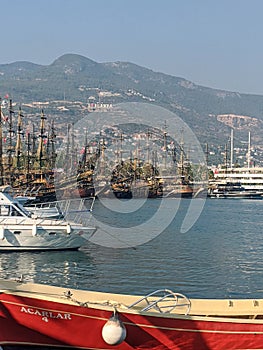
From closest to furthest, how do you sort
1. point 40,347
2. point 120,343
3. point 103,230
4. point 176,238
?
point 120,343 < point 40,347 < point 176,238 < point 103,230

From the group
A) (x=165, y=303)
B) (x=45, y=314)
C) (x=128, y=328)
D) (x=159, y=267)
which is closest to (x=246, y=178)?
(x=159, y=267)

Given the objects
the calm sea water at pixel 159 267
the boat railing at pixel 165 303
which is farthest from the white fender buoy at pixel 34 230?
the boat railing at pixel 165 303

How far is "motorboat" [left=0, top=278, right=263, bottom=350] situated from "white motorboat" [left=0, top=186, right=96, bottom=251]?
2154 centimetres

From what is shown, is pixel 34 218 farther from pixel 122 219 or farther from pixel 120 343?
pixel 122 219

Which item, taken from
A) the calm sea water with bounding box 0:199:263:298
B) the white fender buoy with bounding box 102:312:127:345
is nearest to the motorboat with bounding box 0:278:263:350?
the white fender buoy with bounding box 102:312:127:345

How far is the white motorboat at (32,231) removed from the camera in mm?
40344

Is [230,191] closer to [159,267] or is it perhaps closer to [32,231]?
[32,231]

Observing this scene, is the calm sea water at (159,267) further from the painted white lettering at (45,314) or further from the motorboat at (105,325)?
the painted white lettering at (45,314)

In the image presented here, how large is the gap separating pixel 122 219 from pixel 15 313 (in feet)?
184

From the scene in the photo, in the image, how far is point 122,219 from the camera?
244ft

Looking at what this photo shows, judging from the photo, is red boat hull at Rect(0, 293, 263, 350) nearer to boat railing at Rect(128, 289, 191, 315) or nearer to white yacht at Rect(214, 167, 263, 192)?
boat railing at Rect(128, 289, 191, 315)

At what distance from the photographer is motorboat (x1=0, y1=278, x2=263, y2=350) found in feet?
58.6

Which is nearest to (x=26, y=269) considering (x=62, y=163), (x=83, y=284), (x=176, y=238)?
(x=83, y=284)

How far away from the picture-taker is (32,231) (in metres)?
40.4
